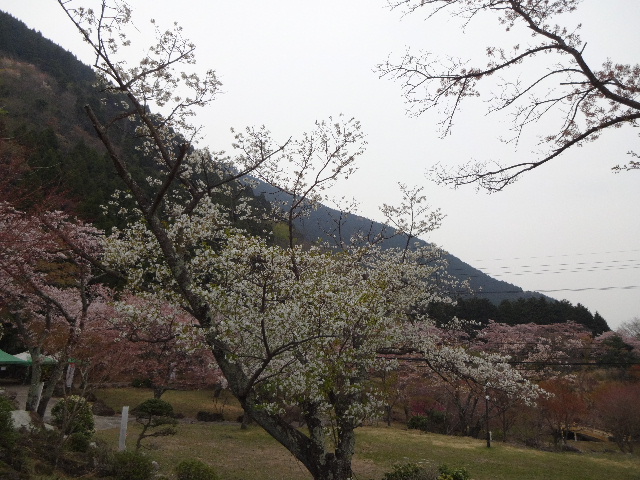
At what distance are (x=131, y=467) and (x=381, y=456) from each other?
30.3 feet

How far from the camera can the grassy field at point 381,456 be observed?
12.5 meters

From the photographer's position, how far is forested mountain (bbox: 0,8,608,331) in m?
12.3

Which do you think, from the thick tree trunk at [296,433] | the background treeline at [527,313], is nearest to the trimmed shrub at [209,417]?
the thick tree trunk at [296,433]

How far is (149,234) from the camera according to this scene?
670cm

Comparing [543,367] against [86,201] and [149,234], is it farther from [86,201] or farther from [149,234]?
[86,201]

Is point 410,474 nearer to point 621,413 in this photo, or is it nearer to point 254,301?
point 254,301

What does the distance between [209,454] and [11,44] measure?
222 feet

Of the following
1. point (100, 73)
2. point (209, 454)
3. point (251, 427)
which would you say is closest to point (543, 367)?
point (251, 427)

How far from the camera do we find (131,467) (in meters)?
8.34

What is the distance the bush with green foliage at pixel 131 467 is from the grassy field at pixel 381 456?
7.56ft

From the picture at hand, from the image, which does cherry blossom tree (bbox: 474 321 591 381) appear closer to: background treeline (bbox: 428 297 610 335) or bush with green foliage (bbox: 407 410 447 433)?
background treeline (bbox: 428 297 610 335)

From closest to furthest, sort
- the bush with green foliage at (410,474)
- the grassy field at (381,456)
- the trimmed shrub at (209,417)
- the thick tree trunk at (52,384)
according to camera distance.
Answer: the bush with green foliage at (410,474) → the thick tree trunk at (52,384) → the grassy field at (381,456) → the trimmed shrub at (209,417)

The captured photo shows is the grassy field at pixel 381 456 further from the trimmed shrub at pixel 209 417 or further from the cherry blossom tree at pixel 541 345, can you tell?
the cherry blossom tree at pixel 541 345

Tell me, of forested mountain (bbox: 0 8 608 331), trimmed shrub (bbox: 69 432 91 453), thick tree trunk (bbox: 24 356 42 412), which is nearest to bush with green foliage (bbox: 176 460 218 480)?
trimmed shrub (bbox: 69 432 91 453)
